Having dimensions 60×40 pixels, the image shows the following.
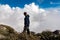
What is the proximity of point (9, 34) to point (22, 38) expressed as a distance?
204 centimetres

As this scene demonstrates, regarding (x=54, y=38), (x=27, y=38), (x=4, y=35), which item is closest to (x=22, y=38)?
(x=27, y=38)

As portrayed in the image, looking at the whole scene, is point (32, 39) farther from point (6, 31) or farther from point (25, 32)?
point (6, 31)

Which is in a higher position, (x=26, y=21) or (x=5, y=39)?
(x=26, y=21)

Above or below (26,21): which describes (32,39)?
below

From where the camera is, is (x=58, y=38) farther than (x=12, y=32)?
Yes

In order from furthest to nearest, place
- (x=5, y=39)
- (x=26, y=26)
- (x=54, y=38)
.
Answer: (x=54, y=38), (x=26, y=26), (x=5, y=39)

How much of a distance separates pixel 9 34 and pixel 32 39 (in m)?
4.06

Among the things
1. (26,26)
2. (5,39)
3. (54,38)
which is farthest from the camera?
(54,38)

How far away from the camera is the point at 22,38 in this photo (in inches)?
1268

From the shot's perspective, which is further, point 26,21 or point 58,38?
point 58,38

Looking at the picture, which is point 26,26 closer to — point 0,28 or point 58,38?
point 0,28

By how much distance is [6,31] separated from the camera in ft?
105

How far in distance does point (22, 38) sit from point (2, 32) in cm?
315

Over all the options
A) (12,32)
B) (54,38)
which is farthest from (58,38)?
(12,32)
